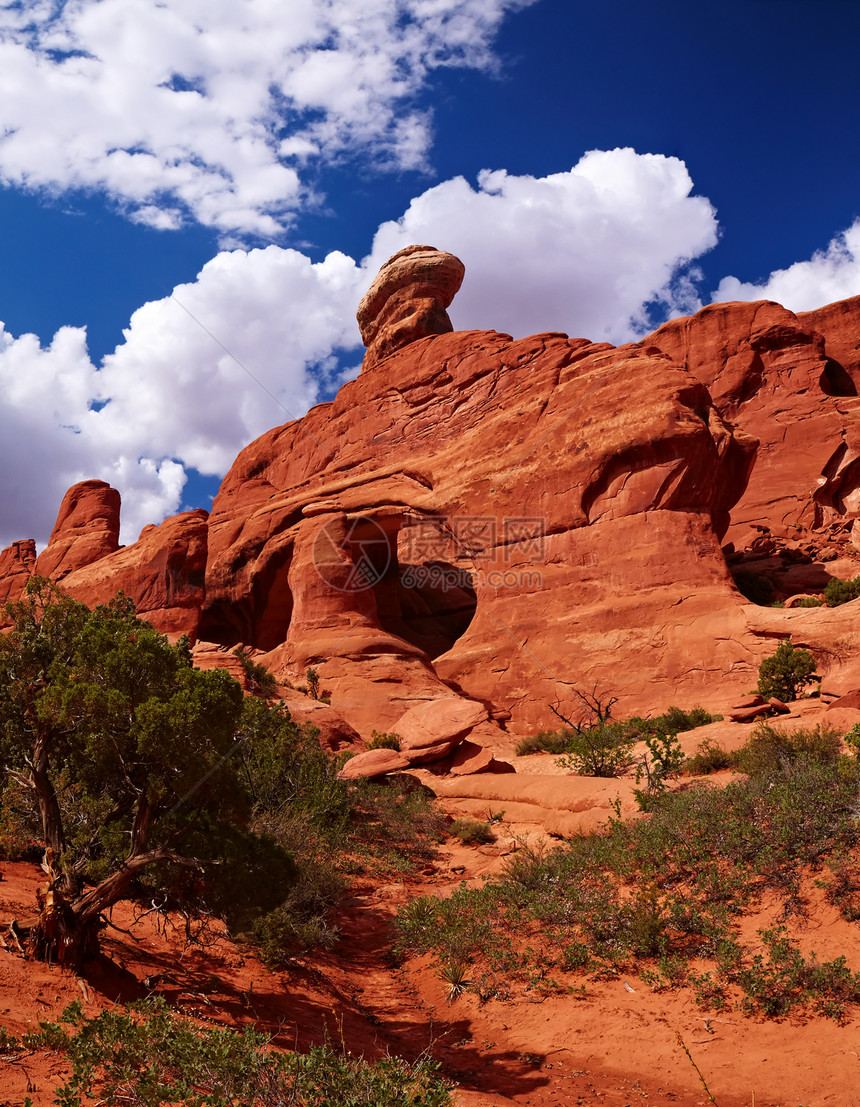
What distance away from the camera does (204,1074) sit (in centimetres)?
364

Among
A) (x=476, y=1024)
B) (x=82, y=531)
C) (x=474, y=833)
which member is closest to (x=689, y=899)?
(x=476, y=1024)

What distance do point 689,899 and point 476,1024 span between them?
2.35m

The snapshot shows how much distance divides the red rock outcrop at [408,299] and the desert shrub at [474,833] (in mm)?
30455

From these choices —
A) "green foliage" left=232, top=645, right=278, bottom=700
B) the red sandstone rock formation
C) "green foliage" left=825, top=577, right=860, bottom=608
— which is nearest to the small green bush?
"green foliage" left=232, top=645, right=278, bottom=700

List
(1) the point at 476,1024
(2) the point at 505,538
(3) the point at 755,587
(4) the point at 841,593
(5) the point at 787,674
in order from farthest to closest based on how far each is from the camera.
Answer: (3) the point at 755,587
(4) the point at 841,593
(2) the point at 505,538
(5) the point at 787,674
(1) the point at 476,1024

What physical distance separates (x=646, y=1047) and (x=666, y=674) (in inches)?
483

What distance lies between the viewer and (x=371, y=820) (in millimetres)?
12242

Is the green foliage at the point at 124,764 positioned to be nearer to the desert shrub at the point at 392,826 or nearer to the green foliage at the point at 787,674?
the desert shrub at the point at 392,826

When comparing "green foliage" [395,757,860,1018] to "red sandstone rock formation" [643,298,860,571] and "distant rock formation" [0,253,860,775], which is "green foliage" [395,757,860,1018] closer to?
"distant rock formation" [0,253,860,775]

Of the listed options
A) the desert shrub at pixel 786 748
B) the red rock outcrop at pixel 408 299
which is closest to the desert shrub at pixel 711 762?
the desert shrub at pixel 786 748

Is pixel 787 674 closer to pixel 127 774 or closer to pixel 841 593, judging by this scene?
pixel 841 593

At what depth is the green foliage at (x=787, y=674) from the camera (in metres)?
13.5

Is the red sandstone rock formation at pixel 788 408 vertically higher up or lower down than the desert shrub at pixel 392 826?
higher up

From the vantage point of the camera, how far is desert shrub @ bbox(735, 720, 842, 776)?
884 cm
